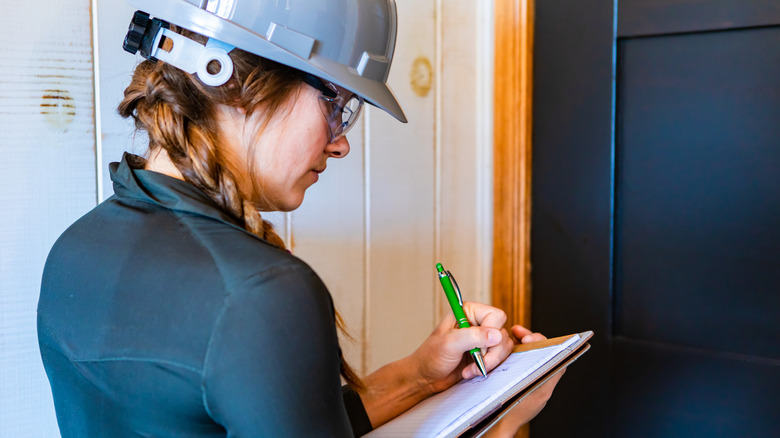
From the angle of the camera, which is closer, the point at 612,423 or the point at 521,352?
the point at 521,352

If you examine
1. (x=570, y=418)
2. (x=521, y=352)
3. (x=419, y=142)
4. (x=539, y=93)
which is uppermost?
(x=539, y=93)

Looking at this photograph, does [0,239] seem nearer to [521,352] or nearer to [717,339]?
[521,352]

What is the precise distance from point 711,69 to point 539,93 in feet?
1.13

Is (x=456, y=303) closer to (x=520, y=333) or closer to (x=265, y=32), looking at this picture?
(x=520, y=333)

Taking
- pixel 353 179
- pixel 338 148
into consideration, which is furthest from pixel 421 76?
pixel 338 148

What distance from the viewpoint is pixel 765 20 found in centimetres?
117

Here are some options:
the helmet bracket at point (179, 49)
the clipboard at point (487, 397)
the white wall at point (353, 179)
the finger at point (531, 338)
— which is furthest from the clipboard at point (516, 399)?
the white wall at point (353, 179)

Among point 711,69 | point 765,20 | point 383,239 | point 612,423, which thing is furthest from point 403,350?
point 765,20

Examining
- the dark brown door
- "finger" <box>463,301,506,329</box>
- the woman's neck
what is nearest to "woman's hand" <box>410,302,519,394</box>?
"finger" <box>463,301,506,329</box>

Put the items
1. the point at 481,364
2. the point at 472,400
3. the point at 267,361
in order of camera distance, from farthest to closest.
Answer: the point at 481,364 → the point at 472,400 → the point at 267,361

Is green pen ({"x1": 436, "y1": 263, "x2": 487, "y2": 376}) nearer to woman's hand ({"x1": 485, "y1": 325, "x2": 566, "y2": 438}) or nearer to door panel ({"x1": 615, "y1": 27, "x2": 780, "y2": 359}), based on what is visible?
woman's hand ({"x1": 485, "y1": 325, "x2": 566, "y2": 438})

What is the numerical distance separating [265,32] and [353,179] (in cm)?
65

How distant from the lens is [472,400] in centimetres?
73

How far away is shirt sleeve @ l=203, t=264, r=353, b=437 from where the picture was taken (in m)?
0.51
